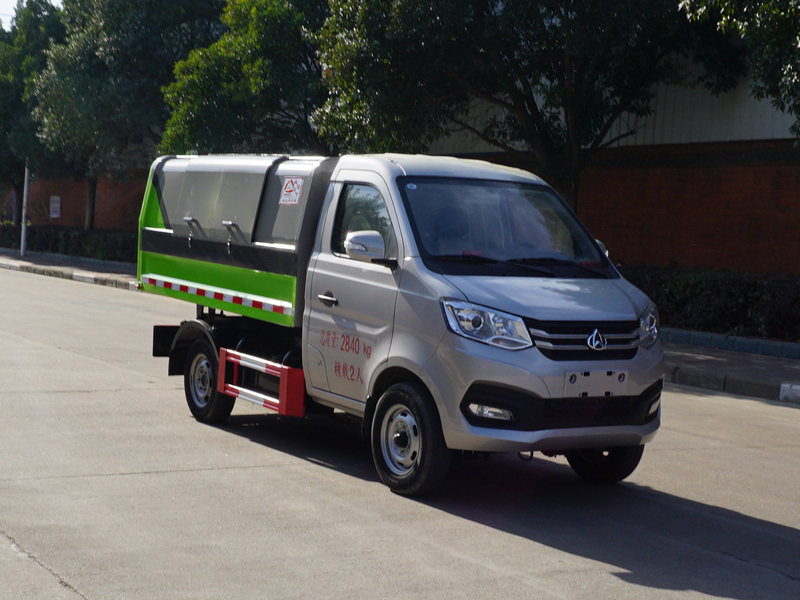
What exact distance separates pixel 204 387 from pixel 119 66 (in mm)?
24315

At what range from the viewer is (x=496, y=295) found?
5.98 meters

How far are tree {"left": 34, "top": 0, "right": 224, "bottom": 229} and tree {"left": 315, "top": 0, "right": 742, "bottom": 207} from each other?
12.0 m

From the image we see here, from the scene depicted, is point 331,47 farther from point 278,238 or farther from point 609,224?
point 278,238

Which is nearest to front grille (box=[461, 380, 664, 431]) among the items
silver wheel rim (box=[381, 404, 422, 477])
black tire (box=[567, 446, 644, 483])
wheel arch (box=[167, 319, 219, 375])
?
silver wheel rim (box=[381, 404, 422, 477])

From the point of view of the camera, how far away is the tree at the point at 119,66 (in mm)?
30266

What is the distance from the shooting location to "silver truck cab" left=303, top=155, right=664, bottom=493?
19.3ft

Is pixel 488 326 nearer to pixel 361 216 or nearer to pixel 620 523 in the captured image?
pixel 620 523

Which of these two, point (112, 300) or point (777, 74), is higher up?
point (777, 74)

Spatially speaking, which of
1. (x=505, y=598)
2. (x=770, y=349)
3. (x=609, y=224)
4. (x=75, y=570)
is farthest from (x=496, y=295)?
(x=609, y=224)

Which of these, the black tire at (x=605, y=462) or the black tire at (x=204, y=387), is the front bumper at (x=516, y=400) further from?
the black tire at (x=204, y=387)

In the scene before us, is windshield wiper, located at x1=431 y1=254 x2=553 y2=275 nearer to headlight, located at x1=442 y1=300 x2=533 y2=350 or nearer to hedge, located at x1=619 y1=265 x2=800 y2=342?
headlight, located at x1=442 y1=300 x2=533 y2=350

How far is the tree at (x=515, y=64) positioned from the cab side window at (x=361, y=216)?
1004 centimetres

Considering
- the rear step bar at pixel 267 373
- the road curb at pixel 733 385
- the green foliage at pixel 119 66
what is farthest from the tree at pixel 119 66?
the rear step bar at pixel 267 373

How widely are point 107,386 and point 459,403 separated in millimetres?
5356
